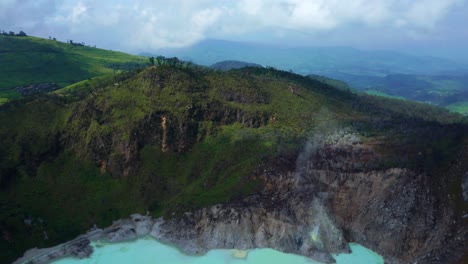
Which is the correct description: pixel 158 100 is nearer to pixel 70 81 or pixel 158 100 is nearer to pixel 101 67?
pixel 70 81

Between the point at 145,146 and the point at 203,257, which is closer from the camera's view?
the point at 203,257

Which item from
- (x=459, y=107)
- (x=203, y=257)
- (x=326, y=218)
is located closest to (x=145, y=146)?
(x=203, y=257)

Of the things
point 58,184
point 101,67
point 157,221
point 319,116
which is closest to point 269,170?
point 157,221

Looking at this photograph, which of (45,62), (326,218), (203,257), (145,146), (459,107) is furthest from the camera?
(459,107)

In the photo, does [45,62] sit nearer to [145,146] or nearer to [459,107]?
[145,146]

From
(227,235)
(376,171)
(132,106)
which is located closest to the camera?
(227,235)

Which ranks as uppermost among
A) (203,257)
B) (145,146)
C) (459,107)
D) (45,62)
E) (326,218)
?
(45,62)
